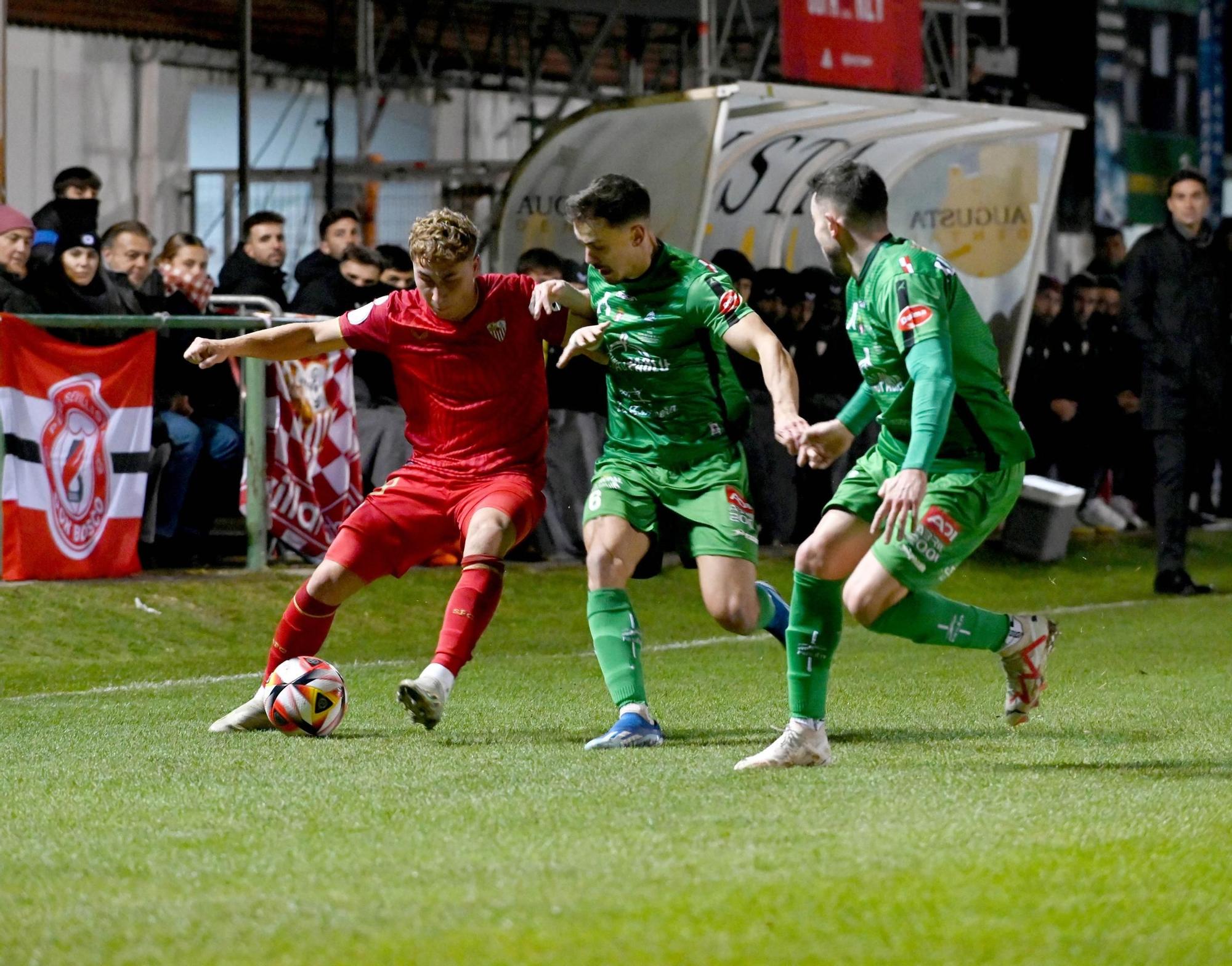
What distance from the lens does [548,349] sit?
11430 mm

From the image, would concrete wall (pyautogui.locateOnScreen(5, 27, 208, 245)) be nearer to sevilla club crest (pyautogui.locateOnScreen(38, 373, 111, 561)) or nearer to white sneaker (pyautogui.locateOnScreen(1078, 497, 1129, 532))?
white sneaker (pyautogui.locateOnScreen(1078, 497, 1129, 532))

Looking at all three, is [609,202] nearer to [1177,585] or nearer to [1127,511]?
[1177,585]

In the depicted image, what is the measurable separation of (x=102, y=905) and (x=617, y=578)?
296cm

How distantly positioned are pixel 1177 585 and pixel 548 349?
4452 millimetres

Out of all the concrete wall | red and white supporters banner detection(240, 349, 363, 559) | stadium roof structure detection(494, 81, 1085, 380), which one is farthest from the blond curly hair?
the concrete wall

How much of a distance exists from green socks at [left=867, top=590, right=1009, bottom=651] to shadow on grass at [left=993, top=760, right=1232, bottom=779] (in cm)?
45

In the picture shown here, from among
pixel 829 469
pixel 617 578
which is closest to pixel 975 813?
pixel 617 578

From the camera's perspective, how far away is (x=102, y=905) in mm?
4387

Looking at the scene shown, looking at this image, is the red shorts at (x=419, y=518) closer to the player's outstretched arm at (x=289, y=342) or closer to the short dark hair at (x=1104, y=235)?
the player's outstretched arm at (x=289, y=342)

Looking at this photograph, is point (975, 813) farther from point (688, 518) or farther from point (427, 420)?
point (427, 420)

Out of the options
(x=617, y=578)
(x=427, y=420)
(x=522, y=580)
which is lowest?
(x=522, y=580)

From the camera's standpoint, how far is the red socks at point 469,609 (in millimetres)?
7113

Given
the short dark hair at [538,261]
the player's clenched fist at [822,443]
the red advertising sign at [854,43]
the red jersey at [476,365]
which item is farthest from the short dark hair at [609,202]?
the red advertising sign at [854,43]

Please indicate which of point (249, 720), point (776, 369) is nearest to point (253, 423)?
point (249, 720)
